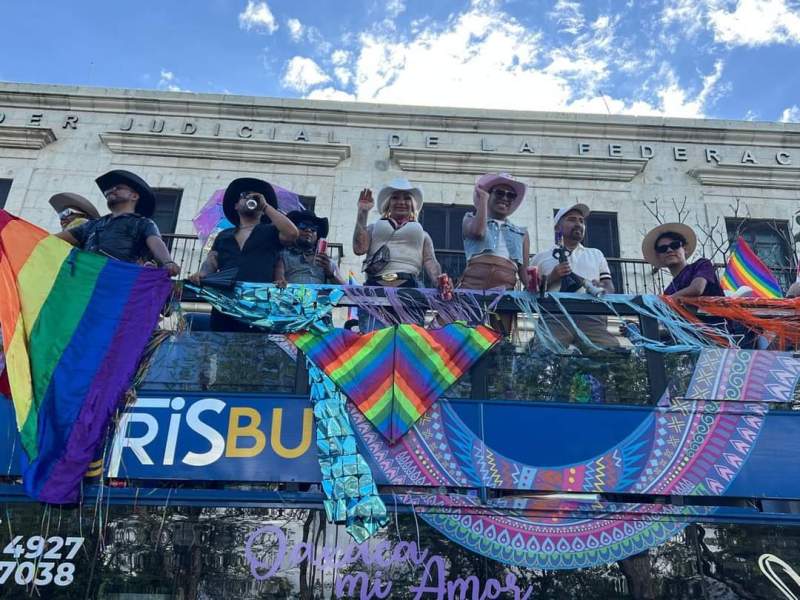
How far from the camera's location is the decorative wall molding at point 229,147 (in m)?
12.4

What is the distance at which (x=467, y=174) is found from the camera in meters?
12.4

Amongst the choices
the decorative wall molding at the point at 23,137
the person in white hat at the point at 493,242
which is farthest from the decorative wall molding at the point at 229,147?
the person in white hat at the point at 493,242

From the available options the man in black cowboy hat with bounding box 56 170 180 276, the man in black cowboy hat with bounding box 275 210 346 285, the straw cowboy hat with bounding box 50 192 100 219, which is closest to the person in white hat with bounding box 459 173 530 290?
the man in black cowboy hat with bounding box 275 210 346 285

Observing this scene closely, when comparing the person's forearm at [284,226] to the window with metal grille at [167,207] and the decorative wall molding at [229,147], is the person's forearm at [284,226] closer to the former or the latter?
the window with metal grille at [167,207]

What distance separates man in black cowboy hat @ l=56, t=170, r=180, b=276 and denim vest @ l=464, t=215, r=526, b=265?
8.23 feet

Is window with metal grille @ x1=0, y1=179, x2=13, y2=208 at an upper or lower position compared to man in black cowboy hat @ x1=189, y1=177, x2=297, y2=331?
upper

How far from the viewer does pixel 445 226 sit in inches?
471

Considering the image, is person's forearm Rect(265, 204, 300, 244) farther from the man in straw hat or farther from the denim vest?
the man in straw hat

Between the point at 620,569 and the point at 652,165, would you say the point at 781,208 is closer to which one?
the point at 652,165

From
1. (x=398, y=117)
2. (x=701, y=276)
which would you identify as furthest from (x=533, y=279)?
(x=398, y=117)

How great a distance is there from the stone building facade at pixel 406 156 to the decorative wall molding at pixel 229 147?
0.02 meters

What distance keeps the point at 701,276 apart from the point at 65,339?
509cm

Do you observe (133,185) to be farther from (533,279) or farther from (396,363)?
(533,279)

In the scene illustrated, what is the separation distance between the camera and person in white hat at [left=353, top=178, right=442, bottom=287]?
584 cm
